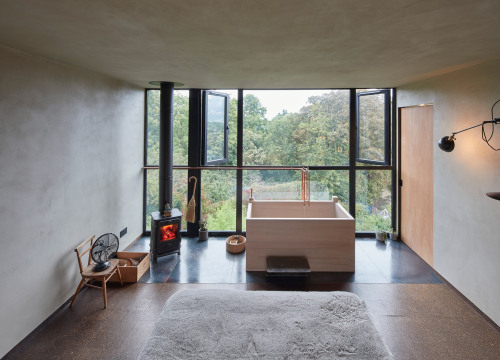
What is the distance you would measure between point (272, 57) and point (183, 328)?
8.41ft

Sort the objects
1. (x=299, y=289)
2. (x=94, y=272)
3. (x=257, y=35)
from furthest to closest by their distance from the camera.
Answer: (x=299, y=289) < (x=94, y=272) < (x=257, y=35)

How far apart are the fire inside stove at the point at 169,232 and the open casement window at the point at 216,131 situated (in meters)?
1.29

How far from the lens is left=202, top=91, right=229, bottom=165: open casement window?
495cm

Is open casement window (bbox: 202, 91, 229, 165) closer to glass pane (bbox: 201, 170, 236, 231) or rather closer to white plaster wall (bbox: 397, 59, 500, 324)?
glass pane (bbox: 201, 170, 236, 231)

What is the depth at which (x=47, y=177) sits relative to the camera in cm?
281

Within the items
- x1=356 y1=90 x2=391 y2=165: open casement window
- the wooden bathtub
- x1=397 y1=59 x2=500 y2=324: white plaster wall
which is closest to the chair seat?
the wooden bathtub

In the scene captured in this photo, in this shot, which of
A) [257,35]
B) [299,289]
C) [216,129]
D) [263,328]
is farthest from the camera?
[216,129]

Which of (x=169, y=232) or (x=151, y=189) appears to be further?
(x=151, y=189)

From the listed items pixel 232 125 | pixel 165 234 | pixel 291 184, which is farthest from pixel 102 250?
pixel 291 184

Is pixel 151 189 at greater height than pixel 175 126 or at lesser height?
lesser

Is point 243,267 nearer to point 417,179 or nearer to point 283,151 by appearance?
point 283,151

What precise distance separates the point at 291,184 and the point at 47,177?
11.7 ft

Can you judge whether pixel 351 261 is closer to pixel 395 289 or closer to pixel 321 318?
pixel 395 289

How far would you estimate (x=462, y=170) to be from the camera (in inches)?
128
